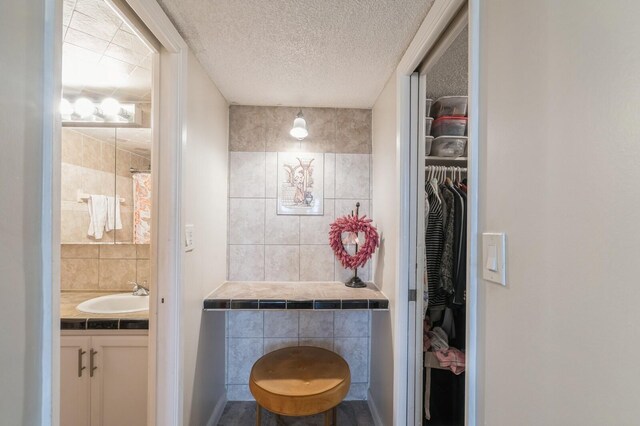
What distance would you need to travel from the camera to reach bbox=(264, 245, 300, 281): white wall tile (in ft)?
6.47

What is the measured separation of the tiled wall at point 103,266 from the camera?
5.77 ft

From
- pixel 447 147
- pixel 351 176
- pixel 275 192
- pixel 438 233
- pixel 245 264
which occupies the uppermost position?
pixel 447 147

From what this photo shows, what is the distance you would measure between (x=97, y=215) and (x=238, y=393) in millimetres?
1607

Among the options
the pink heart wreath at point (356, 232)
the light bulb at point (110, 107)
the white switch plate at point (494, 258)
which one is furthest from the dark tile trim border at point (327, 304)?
the light bulb at point (110, 107)

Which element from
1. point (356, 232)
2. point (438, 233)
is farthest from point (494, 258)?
A: point (356, 232)

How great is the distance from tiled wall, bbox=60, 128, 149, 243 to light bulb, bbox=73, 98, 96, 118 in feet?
0.43

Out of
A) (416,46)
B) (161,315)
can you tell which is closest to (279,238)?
(161,315)

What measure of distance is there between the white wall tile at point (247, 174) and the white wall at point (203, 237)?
70 millimetres

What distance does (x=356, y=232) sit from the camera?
67.9 inches

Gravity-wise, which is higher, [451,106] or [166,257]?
[451,106]

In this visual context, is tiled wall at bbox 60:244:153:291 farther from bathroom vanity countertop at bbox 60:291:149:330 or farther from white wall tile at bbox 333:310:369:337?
white wall tile at bbox 333:310:369:337

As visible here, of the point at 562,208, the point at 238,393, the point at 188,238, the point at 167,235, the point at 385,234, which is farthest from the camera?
the point at 238,393

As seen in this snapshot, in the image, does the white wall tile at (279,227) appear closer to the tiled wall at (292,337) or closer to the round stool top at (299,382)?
the tiled wall at (292,337)

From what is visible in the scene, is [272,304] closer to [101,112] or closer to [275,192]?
[275,192]
